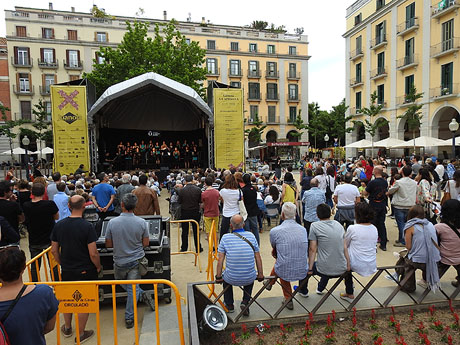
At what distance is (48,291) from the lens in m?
2.27

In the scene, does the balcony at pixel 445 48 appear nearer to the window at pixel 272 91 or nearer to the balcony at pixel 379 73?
the balcony at pixel 379 73

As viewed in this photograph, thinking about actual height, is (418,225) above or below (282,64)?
below

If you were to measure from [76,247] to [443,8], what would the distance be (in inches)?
1194

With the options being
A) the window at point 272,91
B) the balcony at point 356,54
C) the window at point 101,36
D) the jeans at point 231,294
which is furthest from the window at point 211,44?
the jeans at point 231,294

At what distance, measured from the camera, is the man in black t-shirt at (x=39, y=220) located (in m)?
4.55

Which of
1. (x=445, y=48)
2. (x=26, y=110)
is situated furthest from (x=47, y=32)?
(x=445, y=48)

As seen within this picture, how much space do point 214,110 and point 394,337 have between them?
13.8 metres

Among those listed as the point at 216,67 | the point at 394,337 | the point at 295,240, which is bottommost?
the point at 394,337

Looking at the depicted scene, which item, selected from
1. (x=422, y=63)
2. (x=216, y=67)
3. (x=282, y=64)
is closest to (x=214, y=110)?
(x=422, y=63)

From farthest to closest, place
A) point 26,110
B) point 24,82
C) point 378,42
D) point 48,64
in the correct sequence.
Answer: point 26,110 < point 24,82 < point 48,64 < point 378,42

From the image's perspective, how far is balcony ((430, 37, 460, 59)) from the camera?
75.1 feet

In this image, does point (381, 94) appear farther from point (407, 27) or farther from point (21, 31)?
point (21, 31)

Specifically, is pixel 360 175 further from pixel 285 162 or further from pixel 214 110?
pixel 285 162

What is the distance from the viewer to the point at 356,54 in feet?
112
